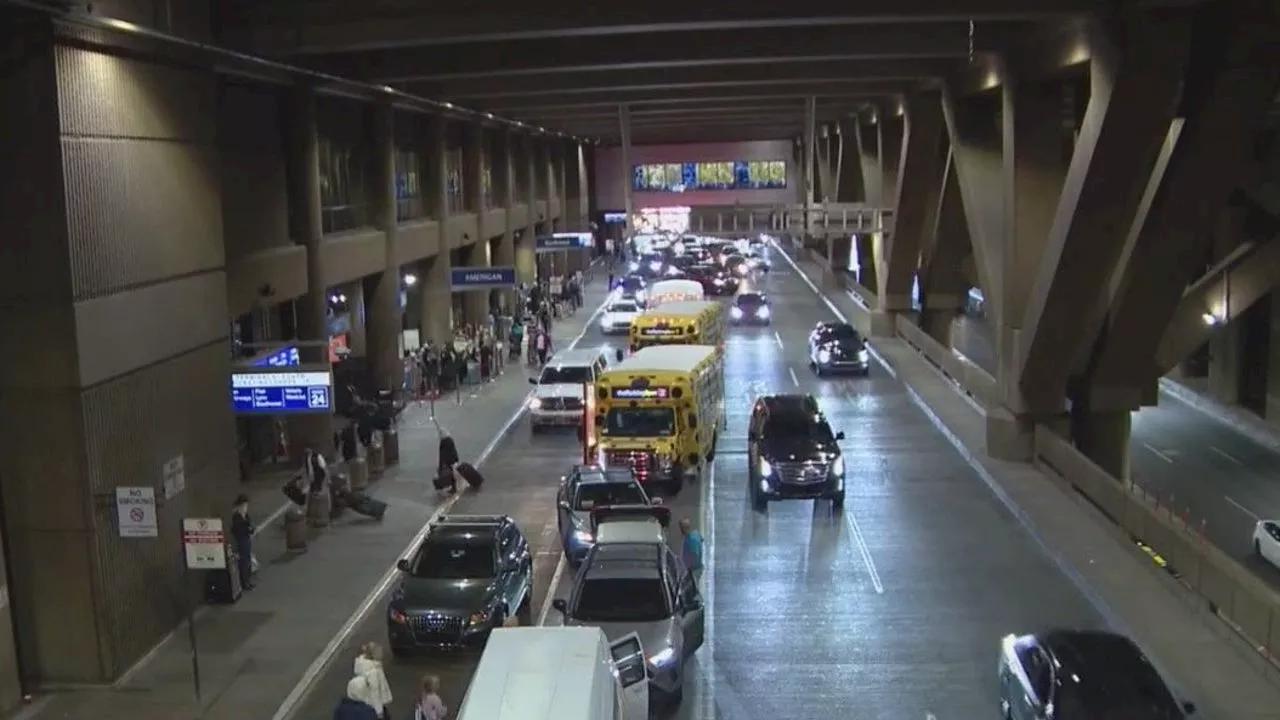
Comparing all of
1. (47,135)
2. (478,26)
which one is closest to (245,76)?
(478,26)

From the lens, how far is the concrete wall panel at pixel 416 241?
37.2 meters

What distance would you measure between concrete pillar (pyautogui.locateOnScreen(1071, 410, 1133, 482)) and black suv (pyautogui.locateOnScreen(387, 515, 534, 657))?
47.3ft

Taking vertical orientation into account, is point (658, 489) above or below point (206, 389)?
below

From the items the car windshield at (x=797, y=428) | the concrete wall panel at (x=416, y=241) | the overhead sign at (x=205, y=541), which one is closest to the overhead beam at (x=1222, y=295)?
the car windshield at (x=797, y=428)

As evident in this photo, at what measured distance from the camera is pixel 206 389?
1980 cm

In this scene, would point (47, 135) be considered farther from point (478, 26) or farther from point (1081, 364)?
point (1081, 364)

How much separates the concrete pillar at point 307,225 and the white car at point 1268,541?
18948mm

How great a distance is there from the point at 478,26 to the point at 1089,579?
42.5ft

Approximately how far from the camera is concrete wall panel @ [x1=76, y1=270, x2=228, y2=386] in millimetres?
15992

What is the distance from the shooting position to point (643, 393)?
25422mm

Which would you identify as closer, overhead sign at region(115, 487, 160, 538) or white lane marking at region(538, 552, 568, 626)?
overhead sign at region(115, 487, 160, 538)

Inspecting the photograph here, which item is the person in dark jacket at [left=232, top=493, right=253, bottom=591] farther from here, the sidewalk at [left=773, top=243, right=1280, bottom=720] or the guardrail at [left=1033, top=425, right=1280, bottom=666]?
the guardrail at [left=1033, top=425, right=1280, bottom=666]

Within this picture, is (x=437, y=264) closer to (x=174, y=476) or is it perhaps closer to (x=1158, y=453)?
(x=1158, y=453)

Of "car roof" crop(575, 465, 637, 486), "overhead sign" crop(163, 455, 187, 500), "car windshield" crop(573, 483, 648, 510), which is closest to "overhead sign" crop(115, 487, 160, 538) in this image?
"overhead sign" crop(163, 455, 187, 500)
